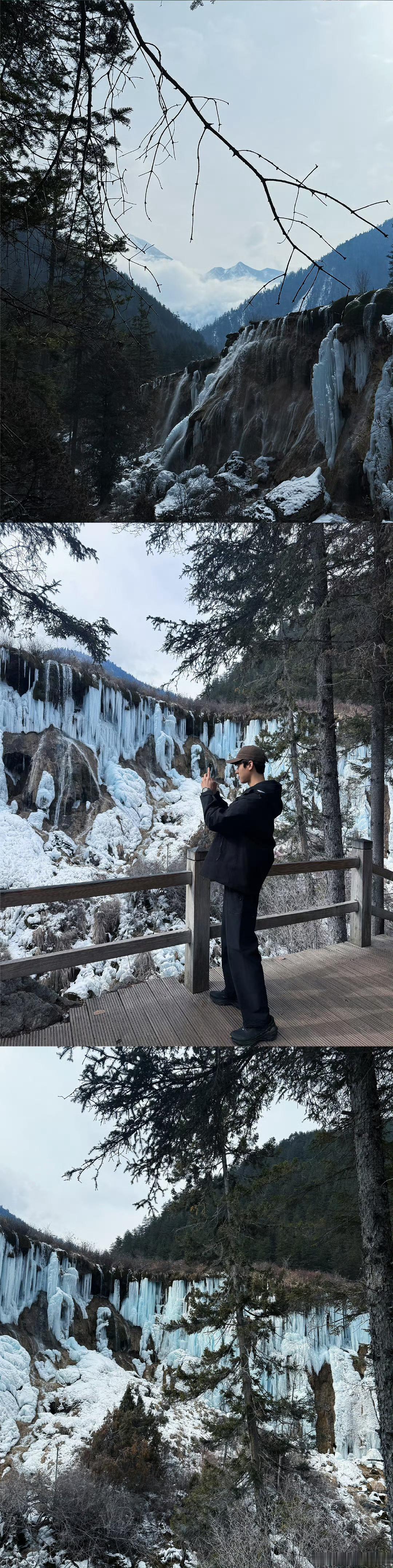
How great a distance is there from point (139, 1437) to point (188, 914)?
1639 mm

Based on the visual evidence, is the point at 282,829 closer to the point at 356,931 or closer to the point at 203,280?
the point at 356,931

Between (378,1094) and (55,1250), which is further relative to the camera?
(378,1094)

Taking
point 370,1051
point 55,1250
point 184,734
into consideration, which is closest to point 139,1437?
point 55,1250

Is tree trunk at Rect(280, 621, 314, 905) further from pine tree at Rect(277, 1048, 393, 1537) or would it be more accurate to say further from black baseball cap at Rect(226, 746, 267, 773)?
pine tree at Rect(277, 1048, 393, 1537)

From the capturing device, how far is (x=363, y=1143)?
7.21ft

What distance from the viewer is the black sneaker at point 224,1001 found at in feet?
10.2

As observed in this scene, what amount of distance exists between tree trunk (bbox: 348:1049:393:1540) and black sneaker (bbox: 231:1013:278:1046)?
0.49 meters

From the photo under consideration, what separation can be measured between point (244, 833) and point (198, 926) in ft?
2.32

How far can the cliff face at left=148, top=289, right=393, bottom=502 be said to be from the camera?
3.91 metres

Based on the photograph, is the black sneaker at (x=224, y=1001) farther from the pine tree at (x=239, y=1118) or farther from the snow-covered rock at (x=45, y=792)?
the snow-covered rock at (x=45, y=792)

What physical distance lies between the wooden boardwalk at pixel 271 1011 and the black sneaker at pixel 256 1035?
34 millimetres

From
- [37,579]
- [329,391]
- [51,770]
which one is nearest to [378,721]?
[329,391]

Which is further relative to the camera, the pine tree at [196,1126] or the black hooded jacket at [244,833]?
the black hooded jacket at [244,833]

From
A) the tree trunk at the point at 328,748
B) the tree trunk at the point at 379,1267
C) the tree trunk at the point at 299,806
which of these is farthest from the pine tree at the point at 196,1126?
the tree trunk at the point at 299,806
